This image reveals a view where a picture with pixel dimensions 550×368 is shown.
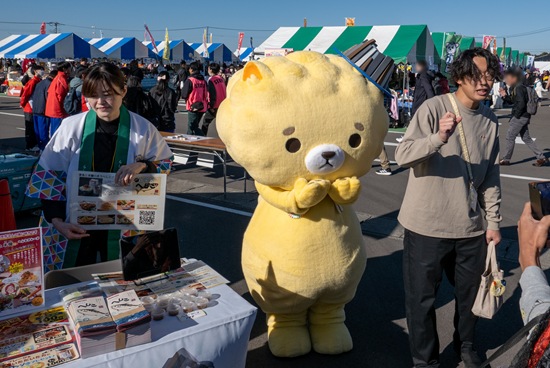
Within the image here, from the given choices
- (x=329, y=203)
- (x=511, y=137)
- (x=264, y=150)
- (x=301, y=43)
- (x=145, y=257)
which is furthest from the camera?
(x=301, y=43)

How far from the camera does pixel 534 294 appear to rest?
4.91ft

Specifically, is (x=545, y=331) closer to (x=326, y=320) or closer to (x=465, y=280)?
(x=465, y=280)

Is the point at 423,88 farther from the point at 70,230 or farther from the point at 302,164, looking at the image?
the point at 70,230

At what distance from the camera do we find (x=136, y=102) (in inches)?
313

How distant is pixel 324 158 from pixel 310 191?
0.20 m

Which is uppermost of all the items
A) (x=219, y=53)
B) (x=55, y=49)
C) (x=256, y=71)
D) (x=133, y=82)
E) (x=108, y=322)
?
(x=219, y=53)

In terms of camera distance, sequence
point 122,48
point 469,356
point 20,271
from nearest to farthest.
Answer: point 20,271
point 469,356
point 122,48

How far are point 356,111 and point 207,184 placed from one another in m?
5.38

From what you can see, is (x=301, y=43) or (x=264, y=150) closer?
(x=264, y=150)

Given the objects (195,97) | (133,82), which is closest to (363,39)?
(195,97)

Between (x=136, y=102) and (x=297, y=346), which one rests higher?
(x=136, y=102)

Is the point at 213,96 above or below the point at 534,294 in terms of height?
above

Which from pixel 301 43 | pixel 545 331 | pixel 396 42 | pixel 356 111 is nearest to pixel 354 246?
pixel 356 111

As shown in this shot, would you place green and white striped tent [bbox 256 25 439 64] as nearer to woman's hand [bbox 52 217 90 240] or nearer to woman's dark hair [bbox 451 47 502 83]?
woman's dark hair [bbox 451 47 502 83]
